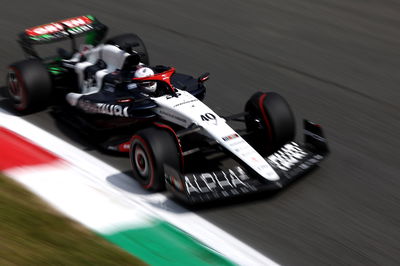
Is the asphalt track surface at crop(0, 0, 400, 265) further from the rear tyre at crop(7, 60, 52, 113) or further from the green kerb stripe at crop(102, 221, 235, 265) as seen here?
the green kerb stripe at crop(102, 221, 235, 265)

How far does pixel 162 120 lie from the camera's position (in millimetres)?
6953

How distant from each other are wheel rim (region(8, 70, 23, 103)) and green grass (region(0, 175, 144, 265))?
2565 mm

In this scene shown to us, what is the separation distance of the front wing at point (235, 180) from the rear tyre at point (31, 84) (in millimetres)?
2243

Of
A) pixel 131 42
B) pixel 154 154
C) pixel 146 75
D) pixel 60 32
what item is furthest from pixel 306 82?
pixel 154 154

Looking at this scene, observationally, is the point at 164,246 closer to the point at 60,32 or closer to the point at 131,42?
the point at 131,42

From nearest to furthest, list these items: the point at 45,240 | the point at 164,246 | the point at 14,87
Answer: the point at 45,240, the point at 164,246, the point at 14,87

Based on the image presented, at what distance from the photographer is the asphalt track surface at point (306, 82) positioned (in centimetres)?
583

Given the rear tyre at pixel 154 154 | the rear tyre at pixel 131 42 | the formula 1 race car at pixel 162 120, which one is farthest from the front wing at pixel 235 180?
the rear tyre at pixel 131 42

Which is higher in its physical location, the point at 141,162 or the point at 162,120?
the point at 162,120

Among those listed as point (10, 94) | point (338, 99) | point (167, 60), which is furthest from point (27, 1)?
point (338, 99)

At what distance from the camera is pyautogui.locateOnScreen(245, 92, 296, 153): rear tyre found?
22.1 ft

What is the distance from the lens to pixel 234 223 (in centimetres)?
591

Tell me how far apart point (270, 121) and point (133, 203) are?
1.62m

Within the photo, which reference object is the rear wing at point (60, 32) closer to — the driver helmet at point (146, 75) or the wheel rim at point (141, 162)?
the driver helmet at point (146, 75)
